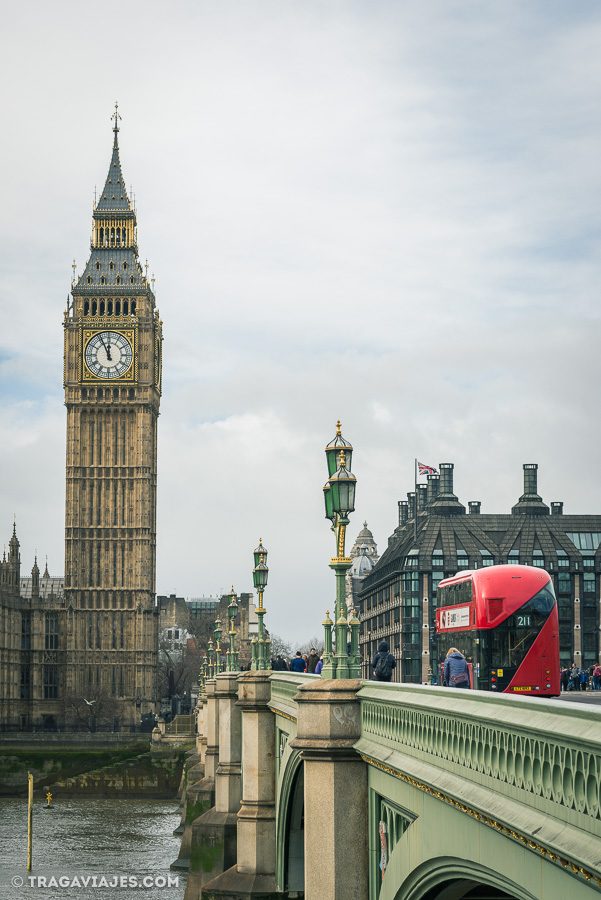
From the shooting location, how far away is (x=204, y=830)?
132ft

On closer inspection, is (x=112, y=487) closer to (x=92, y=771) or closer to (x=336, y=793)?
(x=92, y=771)

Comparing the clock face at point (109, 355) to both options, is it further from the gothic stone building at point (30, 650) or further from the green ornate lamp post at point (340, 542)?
the green ornate lamp post at point (340, 542)

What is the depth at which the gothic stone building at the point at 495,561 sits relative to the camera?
12488 centimetres

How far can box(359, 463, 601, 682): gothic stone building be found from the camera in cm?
12488

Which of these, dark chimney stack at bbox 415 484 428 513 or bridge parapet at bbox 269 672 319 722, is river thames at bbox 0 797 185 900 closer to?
bridge parapet at bbox 269 672 319 722

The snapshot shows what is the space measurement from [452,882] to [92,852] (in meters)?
58.5

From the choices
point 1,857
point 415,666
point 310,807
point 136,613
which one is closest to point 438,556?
point 415,666

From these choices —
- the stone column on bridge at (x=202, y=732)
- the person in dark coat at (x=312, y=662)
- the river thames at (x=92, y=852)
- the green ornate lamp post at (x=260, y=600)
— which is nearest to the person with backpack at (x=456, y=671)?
the green ornate lamp post at (x=260, y=600)

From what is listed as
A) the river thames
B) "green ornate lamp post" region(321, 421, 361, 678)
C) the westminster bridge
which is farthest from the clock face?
"green ornate lamp post" region(321, 421, 361, 678)

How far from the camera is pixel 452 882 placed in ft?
38.3

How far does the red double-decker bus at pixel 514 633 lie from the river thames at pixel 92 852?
20246 millimetres

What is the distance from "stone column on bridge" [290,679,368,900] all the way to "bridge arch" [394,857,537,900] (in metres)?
2.21

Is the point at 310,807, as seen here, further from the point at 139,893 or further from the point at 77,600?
the point at 77,600

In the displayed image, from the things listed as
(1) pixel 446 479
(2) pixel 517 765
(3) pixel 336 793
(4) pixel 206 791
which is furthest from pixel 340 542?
(1) pixel 446 479
